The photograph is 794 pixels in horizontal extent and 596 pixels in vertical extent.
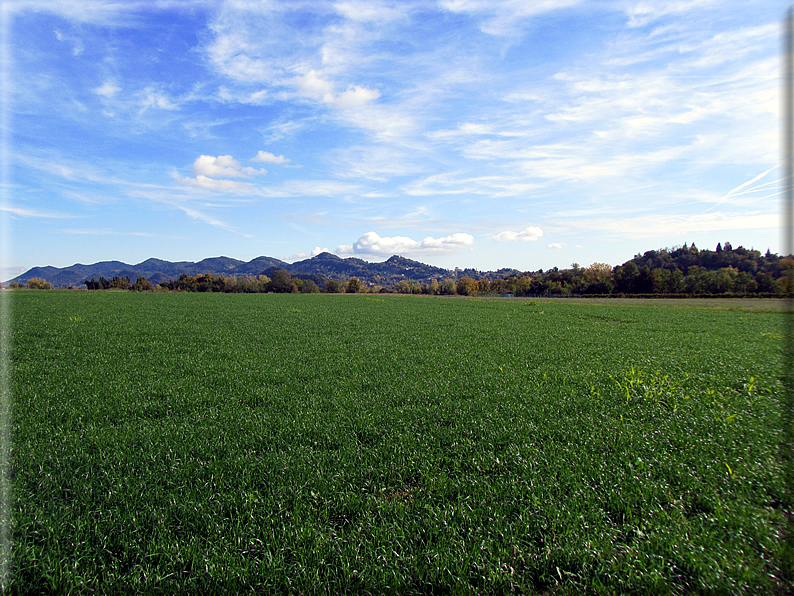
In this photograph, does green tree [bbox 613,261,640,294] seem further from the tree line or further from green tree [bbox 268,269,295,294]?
green tree [bbox 268,269,295,294]

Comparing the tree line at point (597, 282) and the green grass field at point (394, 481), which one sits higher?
the tree line at point (597, 282)

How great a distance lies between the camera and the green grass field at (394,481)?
3891 millimetres

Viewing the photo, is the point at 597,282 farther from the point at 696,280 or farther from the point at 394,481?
the point at 394,481

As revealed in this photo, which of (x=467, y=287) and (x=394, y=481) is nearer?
(x=394, y=481)

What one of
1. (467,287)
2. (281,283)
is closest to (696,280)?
(467,287)

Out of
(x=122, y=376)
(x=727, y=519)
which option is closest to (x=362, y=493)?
(x=727, y=519)

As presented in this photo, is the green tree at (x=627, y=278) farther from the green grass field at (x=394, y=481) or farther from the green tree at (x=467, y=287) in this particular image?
the green grass field at (x=394, y=481)

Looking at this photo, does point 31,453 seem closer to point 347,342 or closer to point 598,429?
point 598,429

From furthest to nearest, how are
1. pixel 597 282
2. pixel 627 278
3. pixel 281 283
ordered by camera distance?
1. pixel 281 283
2. pixel 597 282
3. pixel 627 278

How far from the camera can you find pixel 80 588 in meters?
3.71

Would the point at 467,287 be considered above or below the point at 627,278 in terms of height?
below

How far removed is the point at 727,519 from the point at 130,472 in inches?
318

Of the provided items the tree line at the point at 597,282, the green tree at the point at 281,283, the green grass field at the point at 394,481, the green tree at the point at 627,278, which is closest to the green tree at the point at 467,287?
the tree line at the point at 597,282

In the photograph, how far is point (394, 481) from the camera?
217 inches
